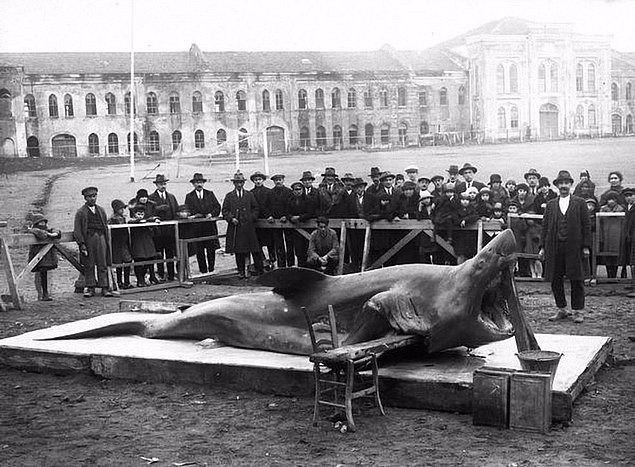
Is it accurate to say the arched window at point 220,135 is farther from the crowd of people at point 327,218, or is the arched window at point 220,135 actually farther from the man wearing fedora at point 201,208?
the man wearing fedora at point 201,208

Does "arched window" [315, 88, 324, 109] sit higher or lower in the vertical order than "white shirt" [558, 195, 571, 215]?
higher

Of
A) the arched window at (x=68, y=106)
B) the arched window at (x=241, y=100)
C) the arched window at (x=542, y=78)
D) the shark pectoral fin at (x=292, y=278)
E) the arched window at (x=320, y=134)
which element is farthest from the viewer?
the arched window at (x=68, y=106)

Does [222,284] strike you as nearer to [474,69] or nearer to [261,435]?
[261,435]

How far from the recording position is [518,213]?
13.5 m

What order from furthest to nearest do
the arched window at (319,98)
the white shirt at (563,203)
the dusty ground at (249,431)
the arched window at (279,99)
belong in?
the arched window at (279,99), the arched window at (319,98), the white shirt at (563,203), the dusty ground at (249,431)

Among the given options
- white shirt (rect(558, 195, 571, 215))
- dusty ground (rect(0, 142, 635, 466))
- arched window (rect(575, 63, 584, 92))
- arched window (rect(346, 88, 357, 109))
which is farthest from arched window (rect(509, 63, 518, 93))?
arched window (rect(346, 88, 357, 109))

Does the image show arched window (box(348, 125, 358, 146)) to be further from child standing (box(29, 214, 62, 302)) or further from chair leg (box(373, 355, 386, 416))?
chair leg (box(373, 355, 386, 416))

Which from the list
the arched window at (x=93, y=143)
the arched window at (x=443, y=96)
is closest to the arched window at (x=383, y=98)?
the arched window at (x=443, y=96)

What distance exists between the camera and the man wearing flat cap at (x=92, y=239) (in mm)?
13539

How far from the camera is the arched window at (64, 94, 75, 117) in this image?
154ft

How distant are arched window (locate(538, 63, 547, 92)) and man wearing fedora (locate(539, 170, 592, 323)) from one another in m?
13.8

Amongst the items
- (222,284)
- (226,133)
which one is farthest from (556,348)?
(226,133)

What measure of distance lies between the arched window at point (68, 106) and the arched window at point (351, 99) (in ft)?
52.6

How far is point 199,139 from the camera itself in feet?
154
